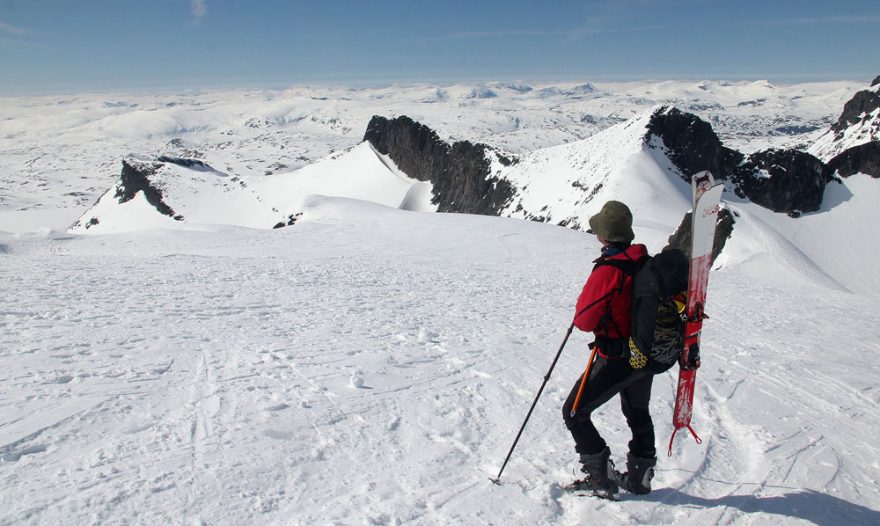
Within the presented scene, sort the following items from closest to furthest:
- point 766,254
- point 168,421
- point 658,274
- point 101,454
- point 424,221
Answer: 1. point 658,274
2. point 101,454
3. point 168,421
4. point 424,221
5. point 766,254

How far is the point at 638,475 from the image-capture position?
467 centimetres

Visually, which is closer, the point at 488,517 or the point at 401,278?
the point at 488,517

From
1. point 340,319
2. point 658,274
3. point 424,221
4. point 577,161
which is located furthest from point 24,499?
point 577,161

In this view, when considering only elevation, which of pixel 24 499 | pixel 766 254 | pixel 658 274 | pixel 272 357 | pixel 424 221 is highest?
pixel 658 274

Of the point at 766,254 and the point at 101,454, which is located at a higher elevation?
the point at 101,454

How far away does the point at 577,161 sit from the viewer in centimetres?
6994

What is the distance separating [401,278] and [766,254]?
30129 millimetres

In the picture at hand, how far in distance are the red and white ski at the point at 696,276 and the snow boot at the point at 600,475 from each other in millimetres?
770

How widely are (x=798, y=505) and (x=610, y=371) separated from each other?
2149 millimetres

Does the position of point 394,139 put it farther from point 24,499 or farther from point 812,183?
point 24,499

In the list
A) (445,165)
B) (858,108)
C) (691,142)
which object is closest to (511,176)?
(445,165)

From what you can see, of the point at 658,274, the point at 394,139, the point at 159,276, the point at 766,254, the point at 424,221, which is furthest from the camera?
the point at 394,139

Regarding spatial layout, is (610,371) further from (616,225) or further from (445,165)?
(445,165)

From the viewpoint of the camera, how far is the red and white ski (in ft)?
13.8
